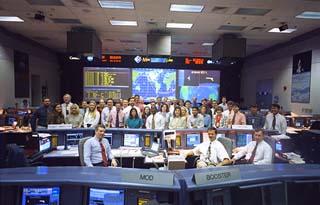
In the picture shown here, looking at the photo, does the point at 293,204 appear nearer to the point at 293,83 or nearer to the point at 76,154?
the point at 76,154

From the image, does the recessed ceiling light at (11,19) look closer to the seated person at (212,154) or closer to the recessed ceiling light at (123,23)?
the recessed ceiling light at (123,23)

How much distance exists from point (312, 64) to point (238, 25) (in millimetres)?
2530

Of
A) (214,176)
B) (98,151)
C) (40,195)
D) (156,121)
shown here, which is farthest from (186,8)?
(40,195)

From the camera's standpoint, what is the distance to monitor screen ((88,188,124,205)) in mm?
1297

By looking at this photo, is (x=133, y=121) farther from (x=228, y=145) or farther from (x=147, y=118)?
(x=228, y=145)

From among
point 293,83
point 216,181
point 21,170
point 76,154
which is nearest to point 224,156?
point 76,154

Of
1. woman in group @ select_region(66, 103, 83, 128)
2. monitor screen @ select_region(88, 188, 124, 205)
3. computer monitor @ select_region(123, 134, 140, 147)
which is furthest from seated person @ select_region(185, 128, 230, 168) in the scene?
monitor screen @ select_region(88, 188, 124, 205)

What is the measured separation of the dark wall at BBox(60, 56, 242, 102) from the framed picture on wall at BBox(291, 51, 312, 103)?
4.61 m

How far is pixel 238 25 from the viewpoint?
6.73 meters

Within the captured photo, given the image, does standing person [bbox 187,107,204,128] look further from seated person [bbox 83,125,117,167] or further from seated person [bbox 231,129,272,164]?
seated person [bbox 83,125,117,167]

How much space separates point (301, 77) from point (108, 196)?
8128mm

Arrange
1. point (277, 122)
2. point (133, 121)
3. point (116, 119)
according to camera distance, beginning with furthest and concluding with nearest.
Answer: point (116, 119), point (277, 122), point (133, 121)

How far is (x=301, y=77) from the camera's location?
7914mm

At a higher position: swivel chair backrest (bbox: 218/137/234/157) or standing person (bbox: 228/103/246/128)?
standing person (bbox: 228/103/246/128)
